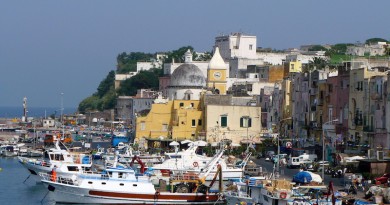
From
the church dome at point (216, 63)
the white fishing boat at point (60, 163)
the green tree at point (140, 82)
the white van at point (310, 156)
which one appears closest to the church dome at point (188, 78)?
the church dome at point (216, 63)

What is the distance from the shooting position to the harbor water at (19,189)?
6875cm

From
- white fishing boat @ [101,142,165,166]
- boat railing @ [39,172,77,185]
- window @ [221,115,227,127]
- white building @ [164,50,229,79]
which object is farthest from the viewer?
white building @ [164,50,229,79]

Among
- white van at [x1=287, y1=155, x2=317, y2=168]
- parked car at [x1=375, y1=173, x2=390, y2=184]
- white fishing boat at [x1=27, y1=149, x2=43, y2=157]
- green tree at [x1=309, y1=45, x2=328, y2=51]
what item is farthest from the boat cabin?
green tree at [x1=309, y1=45, x2=328, y2=51]

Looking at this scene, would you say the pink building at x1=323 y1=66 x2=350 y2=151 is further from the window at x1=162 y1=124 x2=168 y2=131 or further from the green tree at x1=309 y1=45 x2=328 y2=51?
the green tree at x1=309 y1=45 x2=328 y2=51

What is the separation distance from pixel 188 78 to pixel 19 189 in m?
42.0

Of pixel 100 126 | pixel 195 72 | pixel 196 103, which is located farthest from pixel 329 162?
pixel 100 126

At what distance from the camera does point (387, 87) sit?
73.7 m

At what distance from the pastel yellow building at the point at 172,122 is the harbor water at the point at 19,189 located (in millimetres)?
13164

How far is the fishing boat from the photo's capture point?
205 ft

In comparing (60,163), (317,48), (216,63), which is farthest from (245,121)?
(317,48)

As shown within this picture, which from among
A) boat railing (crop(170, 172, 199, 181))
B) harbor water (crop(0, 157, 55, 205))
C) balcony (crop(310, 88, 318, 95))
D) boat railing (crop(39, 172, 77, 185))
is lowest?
harbor water (crop(0, 157, 55, 205))

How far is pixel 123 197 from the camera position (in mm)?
63125

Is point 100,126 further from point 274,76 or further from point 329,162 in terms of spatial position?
point 329,162

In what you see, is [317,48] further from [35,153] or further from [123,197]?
[123,197]
